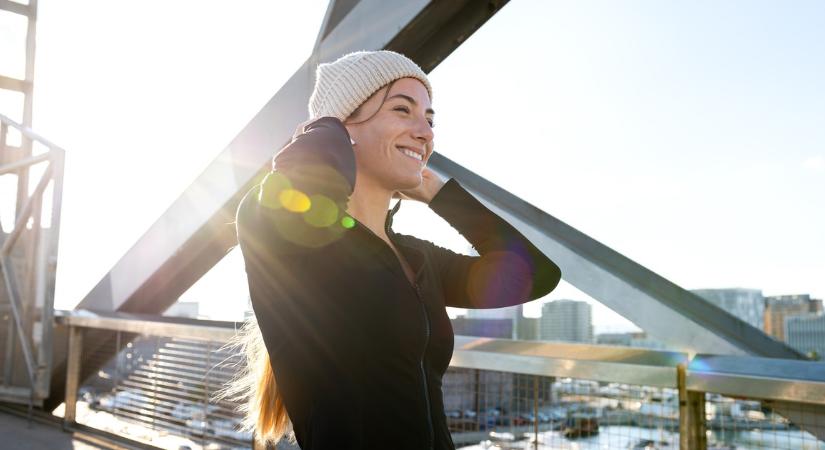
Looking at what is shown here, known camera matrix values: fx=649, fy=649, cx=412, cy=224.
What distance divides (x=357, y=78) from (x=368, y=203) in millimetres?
268

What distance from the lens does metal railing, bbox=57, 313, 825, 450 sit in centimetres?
198

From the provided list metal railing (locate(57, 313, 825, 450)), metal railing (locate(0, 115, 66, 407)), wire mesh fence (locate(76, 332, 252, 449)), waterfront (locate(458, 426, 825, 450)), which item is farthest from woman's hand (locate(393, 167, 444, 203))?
metal railing (locate(0, 115, 66, 407))

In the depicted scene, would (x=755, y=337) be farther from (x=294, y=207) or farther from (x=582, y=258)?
(x=294, y=207)

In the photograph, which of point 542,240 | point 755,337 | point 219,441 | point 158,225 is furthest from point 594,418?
point 158,225

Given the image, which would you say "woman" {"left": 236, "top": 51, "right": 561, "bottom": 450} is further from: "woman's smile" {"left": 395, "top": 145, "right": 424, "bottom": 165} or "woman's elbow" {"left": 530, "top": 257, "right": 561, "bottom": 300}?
"woman's elbow" {"left": 530, "top": 257, "right": 561, "bottom": 300}

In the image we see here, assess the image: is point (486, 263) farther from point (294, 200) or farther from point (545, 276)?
point (294, 200)

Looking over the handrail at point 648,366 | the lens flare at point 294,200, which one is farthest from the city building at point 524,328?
the lens flare at point 294,200

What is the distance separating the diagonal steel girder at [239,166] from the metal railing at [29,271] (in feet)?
1.36

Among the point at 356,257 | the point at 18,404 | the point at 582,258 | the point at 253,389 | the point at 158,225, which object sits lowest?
the point at 18,404

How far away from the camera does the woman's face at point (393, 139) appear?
4.34 ft

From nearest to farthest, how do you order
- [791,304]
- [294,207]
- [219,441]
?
[294,207], [219,441], [791,304]

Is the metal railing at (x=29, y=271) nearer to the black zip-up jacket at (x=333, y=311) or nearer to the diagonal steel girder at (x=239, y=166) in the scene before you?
the diagonal steel girder at (x=239, y=166)

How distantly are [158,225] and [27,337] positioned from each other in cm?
144

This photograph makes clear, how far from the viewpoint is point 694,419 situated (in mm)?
2150
